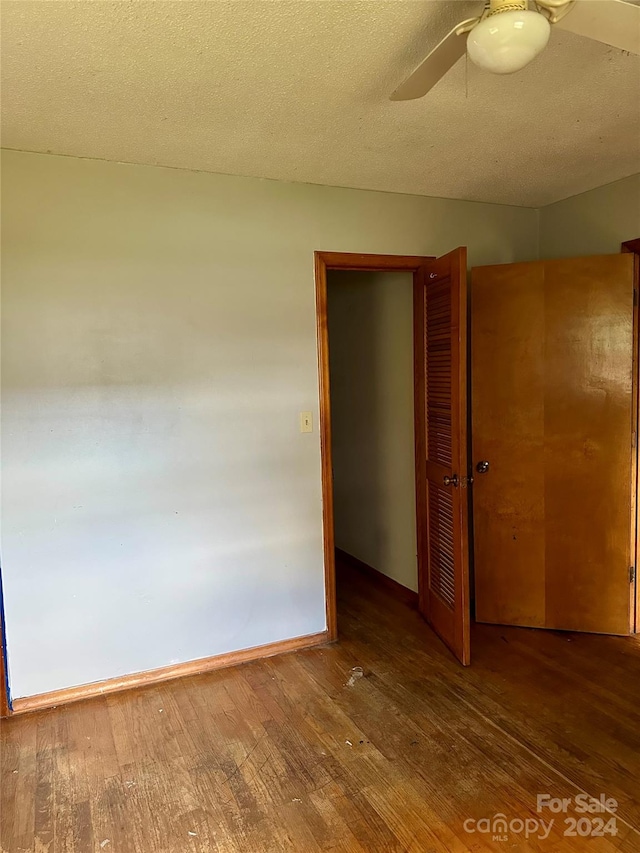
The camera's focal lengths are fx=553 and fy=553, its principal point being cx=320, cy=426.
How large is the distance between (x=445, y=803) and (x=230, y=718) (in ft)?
3.16

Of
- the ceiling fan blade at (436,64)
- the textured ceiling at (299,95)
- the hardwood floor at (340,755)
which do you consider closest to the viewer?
the ceiling fan blade at (436,64)

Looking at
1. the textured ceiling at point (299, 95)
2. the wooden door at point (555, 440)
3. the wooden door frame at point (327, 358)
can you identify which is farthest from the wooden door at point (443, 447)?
the textured ceiling at point (299, 95)

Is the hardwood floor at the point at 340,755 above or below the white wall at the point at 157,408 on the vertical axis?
below

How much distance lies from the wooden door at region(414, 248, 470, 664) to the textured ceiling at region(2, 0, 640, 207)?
59cm

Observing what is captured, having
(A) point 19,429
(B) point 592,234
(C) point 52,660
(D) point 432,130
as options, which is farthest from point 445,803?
(B) point 592,234

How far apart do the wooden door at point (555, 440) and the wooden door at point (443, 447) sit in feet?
1.02

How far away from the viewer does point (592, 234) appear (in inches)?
123

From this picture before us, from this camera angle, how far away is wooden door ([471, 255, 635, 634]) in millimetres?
2906

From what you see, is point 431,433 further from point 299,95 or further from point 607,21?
point 607,21

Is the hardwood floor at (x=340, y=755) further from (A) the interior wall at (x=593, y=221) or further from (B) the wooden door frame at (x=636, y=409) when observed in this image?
(A) the interior wall at (x=593, y=221)

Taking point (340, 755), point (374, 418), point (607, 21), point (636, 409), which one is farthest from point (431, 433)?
point (607, 21)

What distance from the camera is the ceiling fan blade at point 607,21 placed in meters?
1.21

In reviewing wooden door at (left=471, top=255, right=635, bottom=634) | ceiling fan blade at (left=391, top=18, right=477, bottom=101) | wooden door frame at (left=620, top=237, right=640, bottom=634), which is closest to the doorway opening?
wooden door at (left=471, top=255, right=635, bottom=634)

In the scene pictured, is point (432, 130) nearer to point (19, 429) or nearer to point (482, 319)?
point (482, 319)
